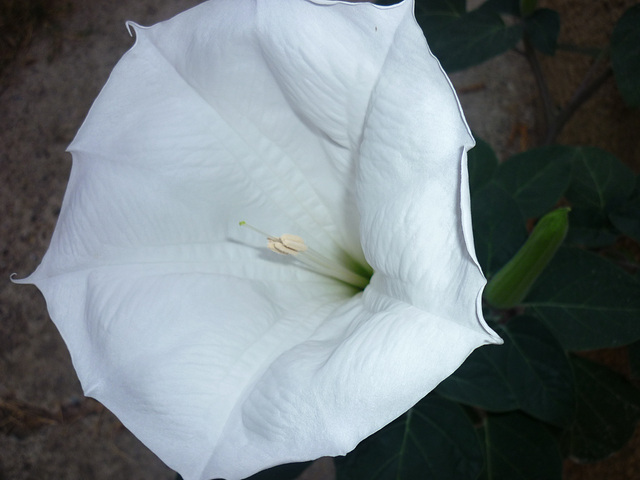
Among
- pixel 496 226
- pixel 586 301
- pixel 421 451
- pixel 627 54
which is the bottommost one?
pixel 421 451

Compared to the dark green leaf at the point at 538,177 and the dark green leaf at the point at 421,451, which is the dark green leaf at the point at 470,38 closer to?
the dark green leaf at the point at 538,177

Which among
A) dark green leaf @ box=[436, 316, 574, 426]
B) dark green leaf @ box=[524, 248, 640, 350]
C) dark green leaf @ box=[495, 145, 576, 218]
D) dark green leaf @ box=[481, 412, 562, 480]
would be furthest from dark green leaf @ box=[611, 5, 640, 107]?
dark green leaf @ box=[481, 412, 562, 480]

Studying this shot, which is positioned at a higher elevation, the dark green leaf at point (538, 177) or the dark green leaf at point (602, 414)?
the dark green leaf at point (538, 177)

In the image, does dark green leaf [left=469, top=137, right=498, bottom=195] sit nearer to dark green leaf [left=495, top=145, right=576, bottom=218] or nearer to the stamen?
dark green leaf [left=495, top=145, right=576, bottom=218]

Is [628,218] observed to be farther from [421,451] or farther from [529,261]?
[421,451]

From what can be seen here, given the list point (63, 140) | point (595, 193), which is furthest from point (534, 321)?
point (63, 140)

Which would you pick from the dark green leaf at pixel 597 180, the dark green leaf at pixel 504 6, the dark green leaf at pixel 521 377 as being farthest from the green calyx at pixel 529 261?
the dark green leaf at pixel 504 6
